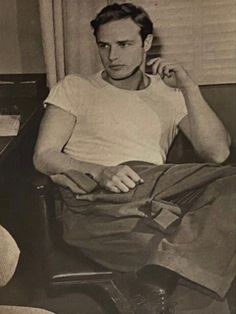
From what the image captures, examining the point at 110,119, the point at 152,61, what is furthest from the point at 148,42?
the point at 110,119

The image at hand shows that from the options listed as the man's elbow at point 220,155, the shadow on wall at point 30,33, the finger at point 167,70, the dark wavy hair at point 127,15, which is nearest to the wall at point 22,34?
the shadow on wall at point 30,33

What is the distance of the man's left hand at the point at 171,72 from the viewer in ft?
3.19

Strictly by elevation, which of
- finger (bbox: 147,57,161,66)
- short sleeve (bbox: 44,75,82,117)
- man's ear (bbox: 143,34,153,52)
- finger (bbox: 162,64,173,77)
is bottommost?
short sleeve (bbox: 44,75,82,117)

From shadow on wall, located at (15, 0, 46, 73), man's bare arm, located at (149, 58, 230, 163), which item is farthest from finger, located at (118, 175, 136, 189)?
shadow on wall, located at (15, 0, 46, 73)

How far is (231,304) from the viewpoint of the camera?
97 centimetres

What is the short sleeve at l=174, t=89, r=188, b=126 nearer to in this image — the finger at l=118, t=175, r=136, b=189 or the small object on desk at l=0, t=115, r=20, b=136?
the finger at l=118, t=175, r=136, b=189

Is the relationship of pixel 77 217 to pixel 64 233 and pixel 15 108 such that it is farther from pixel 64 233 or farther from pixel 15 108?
pixel 15 108

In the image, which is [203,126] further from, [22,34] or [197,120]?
[22,34]

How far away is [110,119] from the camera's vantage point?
1000mm

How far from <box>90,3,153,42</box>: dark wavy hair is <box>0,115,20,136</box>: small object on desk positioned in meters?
0.24

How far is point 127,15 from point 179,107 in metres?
0.17

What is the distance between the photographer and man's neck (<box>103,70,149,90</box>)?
3.24 feet

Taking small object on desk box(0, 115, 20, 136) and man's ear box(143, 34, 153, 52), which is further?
small object on desk box(0, 115, 20, 136)

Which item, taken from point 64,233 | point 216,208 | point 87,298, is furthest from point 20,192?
point 216,208
